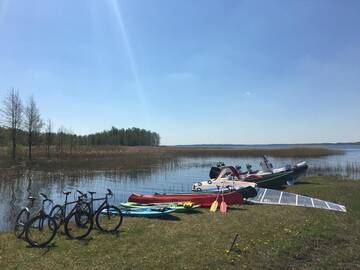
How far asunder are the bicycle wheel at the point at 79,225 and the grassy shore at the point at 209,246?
0.26 meters

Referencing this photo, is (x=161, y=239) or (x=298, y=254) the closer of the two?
(x=298, y=254)

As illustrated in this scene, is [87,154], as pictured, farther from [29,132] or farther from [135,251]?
[135,251]

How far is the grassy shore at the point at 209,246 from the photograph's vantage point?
304 inches

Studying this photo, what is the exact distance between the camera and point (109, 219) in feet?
38.4

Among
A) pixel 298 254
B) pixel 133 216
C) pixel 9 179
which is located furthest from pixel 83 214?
pixel 9 179

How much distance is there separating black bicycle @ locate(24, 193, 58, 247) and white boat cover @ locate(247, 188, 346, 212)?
386 inches

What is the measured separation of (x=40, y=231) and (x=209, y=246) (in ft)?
16.0

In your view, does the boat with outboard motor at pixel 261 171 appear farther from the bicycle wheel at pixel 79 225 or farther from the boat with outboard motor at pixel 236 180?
the bicycle wheel at pixel 79 225

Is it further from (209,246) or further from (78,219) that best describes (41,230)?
(209,246)

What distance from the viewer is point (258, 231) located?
34.1 ft

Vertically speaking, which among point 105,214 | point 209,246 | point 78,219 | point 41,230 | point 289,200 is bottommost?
point 209,246

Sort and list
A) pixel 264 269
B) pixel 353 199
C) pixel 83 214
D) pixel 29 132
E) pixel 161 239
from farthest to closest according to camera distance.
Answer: pixel 29 132 → pixel 353 199 → pixel 83 214 → pixel 161 239 → pixel 264 269

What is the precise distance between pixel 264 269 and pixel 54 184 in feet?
70.9

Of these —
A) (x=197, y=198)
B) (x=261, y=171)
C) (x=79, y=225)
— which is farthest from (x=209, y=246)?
(x=261, y=171)
